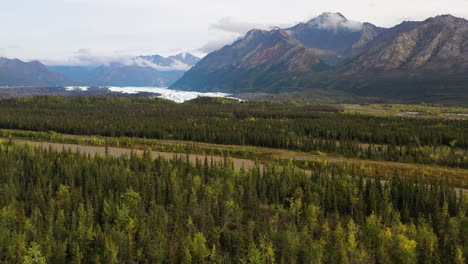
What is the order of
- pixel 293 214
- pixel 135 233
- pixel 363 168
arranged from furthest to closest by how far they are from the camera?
1. pixel 363 168
2. pixel 293 214
3. pixel 135 233

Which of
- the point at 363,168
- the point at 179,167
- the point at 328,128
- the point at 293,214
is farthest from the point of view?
the point at 328,128

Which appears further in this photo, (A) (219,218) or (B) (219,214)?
(B) (219,214)

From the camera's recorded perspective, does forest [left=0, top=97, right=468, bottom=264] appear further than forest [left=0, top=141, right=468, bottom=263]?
Yes

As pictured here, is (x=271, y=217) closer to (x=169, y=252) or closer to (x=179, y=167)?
(x=169, y=252)

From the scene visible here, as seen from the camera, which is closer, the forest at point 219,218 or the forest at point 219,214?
the forest at point 219,218

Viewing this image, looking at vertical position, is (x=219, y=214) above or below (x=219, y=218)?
above

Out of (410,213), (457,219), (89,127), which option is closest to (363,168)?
(410,213)

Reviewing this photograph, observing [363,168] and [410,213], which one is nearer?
[410,213]
